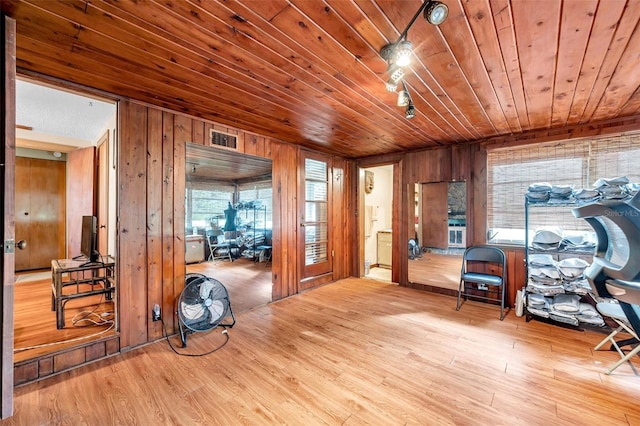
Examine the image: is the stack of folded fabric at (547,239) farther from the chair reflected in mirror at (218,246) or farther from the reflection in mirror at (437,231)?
the chair reflected in mirror at (218,246)

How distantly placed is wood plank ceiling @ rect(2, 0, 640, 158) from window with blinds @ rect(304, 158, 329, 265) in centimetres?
158

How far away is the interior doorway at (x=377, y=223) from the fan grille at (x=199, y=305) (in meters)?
3.36

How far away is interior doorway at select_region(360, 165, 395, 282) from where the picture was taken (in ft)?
18.3

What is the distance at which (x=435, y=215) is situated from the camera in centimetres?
516

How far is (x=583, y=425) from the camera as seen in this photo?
152 cm

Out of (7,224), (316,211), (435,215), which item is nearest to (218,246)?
(316,211)

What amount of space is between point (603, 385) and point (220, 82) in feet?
12.0

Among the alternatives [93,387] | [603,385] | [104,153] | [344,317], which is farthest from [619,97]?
[104,153]

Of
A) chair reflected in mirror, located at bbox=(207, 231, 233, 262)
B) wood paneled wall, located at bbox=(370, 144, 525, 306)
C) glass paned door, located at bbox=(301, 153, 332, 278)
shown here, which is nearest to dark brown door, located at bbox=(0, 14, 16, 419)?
chair reflected in mirror, located at bbox=(207, 231, 233, 262)

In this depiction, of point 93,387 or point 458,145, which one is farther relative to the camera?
point 458,145

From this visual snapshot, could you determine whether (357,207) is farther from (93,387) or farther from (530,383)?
(93,387)

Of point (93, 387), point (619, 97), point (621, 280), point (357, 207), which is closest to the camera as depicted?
point (621, 280)

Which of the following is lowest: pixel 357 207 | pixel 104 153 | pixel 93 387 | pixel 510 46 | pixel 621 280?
pixel 93 387

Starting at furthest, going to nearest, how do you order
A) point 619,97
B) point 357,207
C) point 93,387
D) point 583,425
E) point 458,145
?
1. point 357,207
2. point 458,145
3. point 619,97
4. point 93,387
5. point 583,425
